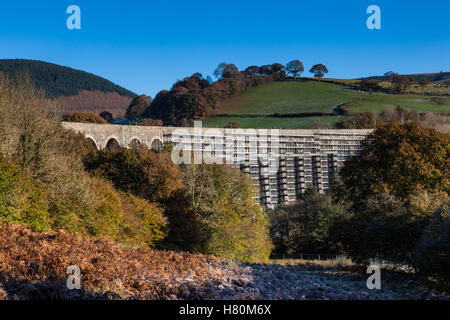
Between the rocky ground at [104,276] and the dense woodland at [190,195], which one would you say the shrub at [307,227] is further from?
the rocky ground at [104,276]

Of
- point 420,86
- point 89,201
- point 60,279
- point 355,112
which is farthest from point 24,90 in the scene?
point 420,86

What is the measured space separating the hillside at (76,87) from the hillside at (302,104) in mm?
43686

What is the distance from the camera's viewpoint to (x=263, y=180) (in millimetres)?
65500

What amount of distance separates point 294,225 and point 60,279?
126 feet

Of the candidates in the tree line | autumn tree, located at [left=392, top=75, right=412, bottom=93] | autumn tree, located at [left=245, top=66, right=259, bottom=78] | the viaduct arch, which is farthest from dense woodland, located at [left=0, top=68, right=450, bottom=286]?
autumn tree, located at [left=245, top=66, right=259, bottom=78]

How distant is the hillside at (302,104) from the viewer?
8588cm

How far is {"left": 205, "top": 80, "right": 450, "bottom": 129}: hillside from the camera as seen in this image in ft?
282

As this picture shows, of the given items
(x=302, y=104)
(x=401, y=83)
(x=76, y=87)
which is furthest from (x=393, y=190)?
(x=76, y=87)

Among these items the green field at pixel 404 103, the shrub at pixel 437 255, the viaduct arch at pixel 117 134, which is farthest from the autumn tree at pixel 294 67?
the shrub at pixel 437 255

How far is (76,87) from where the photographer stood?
423ft

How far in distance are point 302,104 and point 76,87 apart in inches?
2854

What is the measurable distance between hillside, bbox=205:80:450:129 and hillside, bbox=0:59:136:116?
143 feet

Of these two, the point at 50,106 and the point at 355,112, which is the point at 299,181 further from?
the point at 50,106

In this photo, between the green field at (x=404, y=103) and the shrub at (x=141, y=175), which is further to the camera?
the green field at (x=404, y=103)
